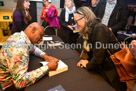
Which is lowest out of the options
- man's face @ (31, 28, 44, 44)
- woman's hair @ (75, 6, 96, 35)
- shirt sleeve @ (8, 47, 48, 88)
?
shirt sleeve @ (8, 47, 48, 88)

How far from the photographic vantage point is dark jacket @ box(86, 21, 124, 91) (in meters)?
1.13

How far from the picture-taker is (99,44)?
1.13 meters

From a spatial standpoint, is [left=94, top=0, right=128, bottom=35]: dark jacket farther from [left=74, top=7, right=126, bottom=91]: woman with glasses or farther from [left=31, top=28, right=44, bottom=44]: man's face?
[left=31, top=28, right=44, bottom=44]: man's face

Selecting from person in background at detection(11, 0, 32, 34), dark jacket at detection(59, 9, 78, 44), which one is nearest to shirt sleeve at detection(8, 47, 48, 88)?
person in background at detection(11, 0, 32, 34)

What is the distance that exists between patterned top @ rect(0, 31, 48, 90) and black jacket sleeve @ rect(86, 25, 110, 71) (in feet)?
1.67

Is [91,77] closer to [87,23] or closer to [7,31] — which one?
[87,23]

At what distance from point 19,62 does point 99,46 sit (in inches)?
30.0

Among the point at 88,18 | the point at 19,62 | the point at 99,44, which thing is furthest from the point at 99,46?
the point at 19,62

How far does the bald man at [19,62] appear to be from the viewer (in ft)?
3.00

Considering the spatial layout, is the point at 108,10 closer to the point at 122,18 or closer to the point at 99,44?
the point at 122,18

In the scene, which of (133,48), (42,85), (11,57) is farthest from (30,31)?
(133,48)

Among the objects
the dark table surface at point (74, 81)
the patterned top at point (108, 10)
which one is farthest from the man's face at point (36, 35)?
the patterned top at point (108, 10)

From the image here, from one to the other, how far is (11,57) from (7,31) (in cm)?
380

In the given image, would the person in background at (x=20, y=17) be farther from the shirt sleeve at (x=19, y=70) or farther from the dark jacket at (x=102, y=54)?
the dark jacket at (x=102, y=54)
